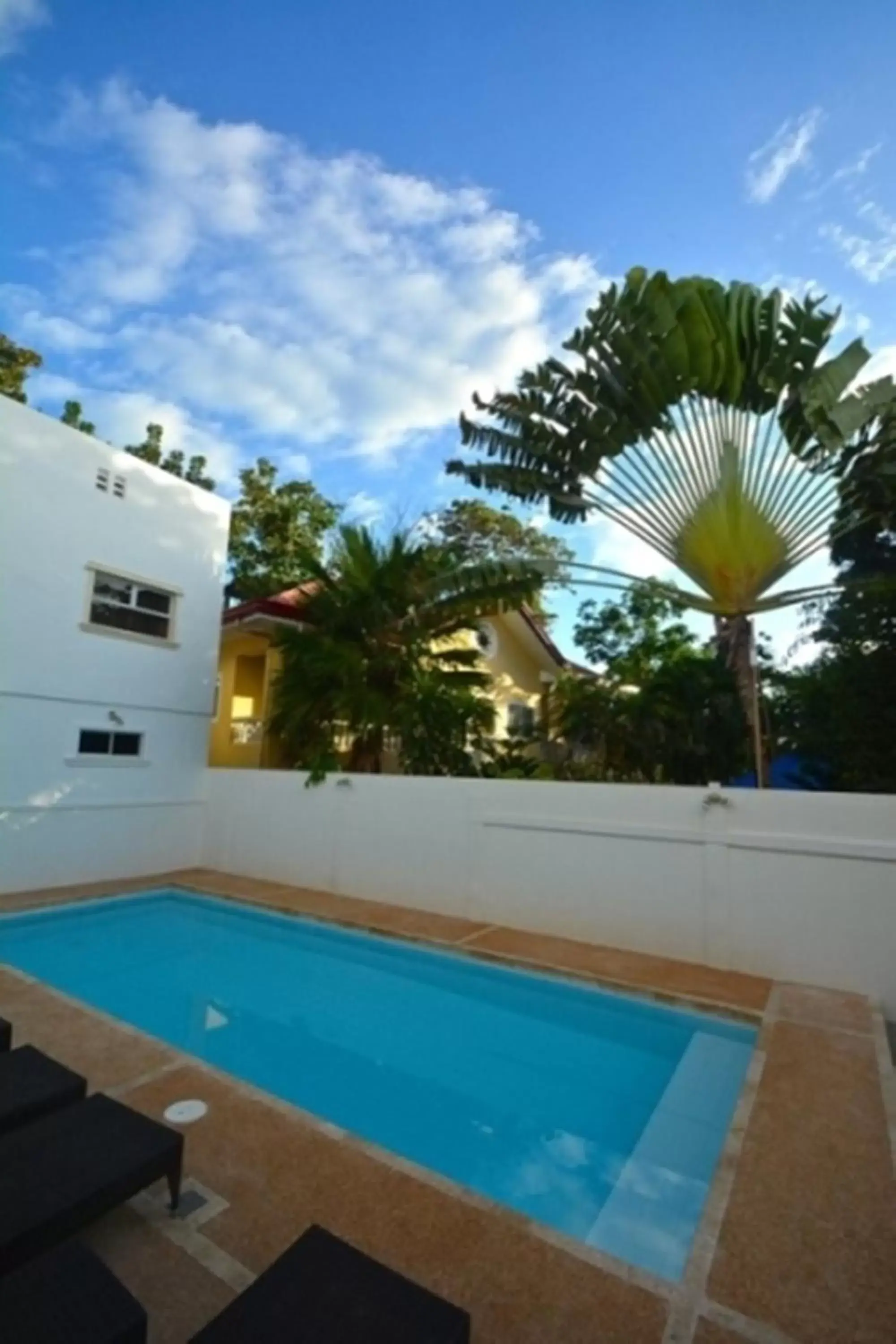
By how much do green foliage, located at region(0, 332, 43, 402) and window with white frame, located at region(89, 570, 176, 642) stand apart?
1321 cm

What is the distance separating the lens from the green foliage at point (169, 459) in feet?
83.6

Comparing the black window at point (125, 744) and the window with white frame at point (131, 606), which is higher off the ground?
the window with white frame at point (131, 606)

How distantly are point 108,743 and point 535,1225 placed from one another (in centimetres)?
1145

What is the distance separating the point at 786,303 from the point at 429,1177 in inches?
473

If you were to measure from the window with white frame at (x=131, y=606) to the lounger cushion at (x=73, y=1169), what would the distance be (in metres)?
10.3

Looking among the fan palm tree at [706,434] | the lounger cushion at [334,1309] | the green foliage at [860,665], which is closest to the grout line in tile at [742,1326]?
the lounger cushion at [334,1309]

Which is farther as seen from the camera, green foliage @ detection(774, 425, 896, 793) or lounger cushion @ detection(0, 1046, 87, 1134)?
green foliage @ detection(774, 425, 896, 793)

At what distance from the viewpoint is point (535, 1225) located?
344 cm

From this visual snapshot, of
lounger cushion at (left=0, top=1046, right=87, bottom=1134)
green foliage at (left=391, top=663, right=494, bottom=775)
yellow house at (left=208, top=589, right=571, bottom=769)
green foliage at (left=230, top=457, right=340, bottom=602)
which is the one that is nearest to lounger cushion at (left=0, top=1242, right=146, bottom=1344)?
lounger cushion at (left=0, top=1046, right=87, bottom=1134)

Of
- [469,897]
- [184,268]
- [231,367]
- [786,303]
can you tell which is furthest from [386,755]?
[786,303]

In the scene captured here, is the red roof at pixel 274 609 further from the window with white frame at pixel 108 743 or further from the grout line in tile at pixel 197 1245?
the grout line in tile at pixel 197 1245

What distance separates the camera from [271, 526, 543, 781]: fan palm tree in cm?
1269

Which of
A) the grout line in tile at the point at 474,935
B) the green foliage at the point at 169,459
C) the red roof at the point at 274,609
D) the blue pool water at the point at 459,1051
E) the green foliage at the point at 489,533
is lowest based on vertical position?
the blue pool water at the point at 459,1051

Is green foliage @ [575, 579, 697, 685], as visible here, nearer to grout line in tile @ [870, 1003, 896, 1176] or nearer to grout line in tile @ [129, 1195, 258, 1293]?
grout line in tile @ [870, 1003, 896, 1176]
